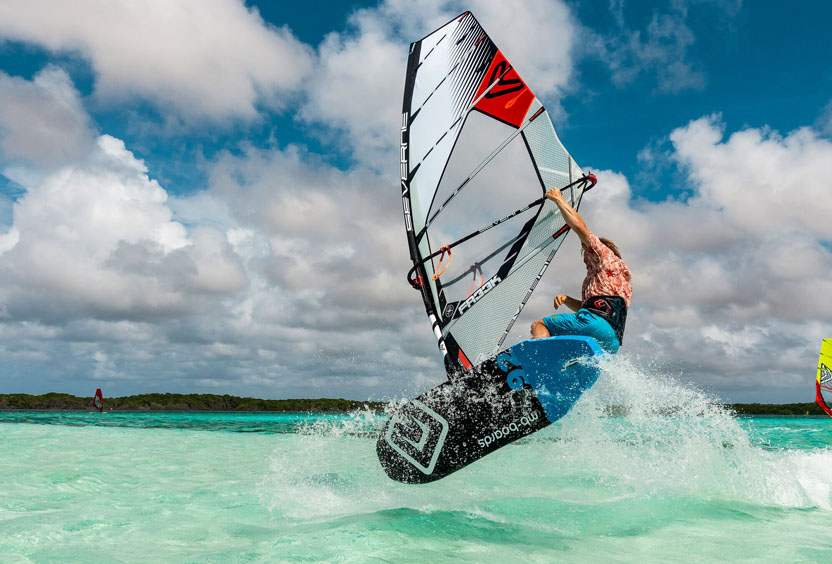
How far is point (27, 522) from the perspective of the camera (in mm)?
3996

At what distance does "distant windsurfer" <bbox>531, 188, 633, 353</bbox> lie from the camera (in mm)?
4711

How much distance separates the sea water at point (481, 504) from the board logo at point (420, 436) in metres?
0.36

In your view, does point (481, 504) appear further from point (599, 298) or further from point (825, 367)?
point (825, 367)

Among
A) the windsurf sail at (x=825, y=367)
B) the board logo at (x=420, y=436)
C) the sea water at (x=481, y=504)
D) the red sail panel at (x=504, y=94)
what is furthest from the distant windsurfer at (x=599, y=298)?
the windsurf sail at (x=825, y=367)

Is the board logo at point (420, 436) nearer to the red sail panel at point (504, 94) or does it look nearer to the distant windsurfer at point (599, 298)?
the distant windsurfer at point (599, 298)

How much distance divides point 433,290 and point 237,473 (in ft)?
12.6

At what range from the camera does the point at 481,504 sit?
499cm

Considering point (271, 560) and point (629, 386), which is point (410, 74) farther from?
point (271, 560)

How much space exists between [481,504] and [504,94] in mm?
4795

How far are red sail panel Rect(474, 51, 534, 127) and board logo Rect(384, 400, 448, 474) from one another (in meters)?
3.75

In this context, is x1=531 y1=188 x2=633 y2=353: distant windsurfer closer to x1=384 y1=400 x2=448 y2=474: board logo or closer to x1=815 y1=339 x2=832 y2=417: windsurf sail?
x1=384 y1=400 x2=448 y2=474: board logo

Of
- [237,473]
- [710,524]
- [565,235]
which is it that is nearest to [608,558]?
[710,524]

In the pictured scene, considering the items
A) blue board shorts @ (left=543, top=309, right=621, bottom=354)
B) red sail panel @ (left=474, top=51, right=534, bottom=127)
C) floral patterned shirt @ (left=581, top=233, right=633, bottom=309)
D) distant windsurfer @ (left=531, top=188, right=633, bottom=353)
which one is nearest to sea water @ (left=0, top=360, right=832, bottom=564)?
blue board shorts @ (left=543, top=309, right=621, bottom=354)

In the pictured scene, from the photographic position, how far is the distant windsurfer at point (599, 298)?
4711mm
